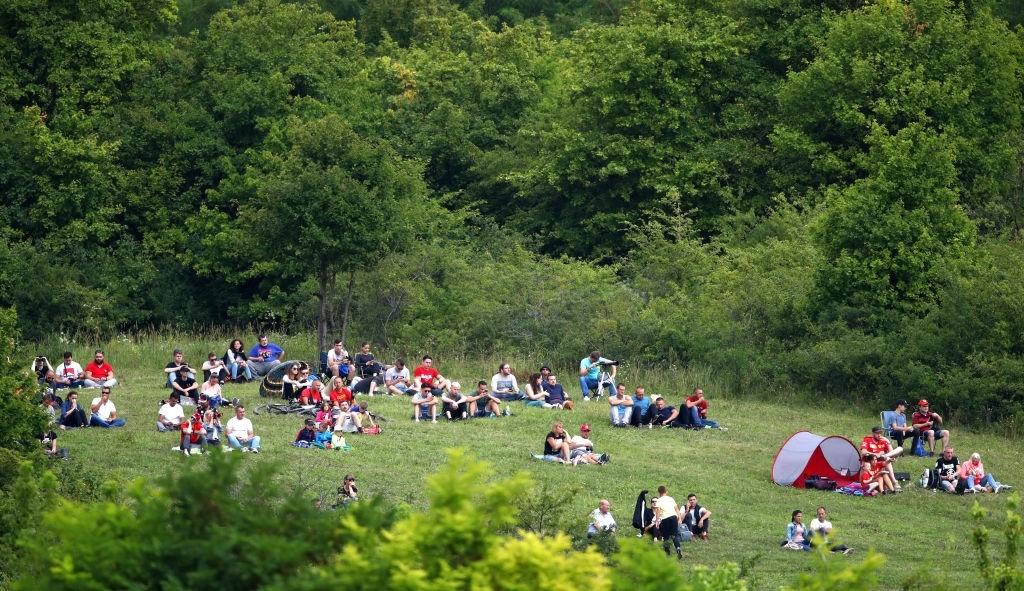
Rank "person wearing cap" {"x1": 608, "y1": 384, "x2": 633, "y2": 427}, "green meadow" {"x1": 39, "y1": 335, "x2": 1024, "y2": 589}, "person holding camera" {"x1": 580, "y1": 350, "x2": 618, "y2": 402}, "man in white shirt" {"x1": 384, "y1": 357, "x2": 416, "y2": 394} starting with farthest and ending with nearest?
1. "person holding camera" {"x1": 580, "y1": 350, "x2": 618, "y2": 402}
2. "man in white shirt" {"x1": 384, "y1": 357, "x2": 416, "y2": 394}
3. "person wearing cap" {"x1": 608, "y1": 384, "x2": 633, "y2": 427}
4. "green meadow" {"x1": 39, "y1": 335, "x2": 1024, "y2": 589}

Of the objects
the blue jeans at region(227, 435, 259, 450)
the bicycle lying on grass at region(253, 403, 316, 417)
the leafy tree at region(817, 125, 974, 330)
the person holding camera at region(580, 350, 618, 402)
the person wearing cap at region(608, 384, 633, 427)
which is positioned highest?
the leafy tree at region(817, 125, 974, 330)

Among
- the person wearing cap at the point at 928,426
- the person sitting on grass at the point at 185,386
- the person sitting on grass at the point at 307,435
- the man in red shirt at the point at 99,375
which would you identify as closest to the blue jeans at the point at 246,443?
the person sitting on grass at the point at 307,435

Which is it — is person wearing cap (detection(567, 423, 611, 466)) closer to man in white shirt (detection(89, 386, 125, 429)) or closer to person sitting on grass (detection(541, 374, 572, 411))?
person sitting on grass (detection(541, 374, 572, 411))

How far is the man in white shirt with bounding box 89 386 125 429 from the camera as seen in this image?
74.8 feet

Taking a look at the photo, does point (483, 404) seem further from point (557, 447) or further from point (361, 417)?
point (557, 447)

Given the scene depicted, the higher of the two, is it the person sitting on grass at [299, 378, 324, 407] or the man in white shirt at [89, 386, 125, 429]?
the person sitting on grass at [299, 378, 324, 407]

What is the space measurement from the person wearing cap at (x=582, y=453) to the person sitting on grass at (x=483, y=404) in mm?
3123

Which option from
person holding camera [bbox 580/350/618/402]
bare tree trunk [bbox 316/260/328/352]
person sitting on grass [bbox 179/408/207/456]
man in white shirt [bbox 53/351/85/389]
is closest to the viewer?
person sitting on grass [bbox 179/408/207/456]

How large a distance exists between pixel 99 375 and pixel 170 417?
15.8 feet

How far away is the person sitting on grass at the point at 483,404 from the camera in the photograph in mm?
25375

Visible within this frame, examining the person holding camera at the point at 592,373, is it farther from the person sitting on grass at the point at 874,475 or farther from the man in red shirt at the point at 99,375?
the man in red shirt at the point at 99,375

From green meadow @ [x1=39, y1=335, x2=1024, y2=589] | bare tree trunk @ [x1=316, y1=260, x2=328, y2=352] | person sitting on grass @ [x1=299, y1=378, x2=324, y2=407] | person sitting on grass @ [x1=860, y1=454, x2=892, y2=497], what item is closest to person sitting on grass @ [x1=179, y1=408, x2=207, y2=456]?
green meadow @ [x1=39, y1=335, x2=1024, y2=589]

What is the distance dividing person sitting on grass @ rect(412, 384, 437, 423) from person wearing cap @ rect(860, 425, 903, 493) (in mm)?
7473

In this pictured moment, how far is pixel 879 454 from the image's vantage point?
2152cm
